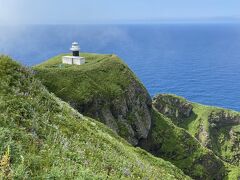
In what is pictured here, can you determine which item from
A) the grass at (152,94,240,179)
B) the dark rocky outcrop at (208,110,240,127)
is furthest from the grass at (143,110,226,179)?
the dark rocky outcrop at (208,110,240,127)

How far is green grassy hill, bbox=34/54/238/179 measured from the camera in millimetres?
67375

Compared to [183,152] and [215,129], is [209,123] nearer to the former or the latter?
[215,129]

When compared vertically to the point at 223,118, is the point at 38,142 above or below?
below

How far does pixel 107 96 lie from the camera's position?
71.1 metres

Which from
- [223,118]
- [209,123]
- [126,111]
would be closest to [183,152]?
[126,111]

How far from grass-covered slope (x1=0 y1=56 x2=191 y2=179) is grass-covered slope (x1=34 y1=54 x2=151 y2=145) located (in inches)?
1591

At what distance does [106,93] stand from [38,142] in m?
56.9

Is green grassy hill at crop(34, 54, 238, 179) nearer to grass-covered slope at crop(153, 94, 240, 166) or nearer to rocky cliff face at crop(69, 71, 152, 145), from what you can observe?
rocky cliff face at crop(69, 71, 152, 145)

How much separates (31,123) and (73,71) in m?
56.3

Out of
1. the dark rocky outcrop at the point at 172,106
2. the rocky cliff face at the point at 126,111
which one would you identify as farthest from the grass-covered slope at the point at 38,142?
the dark rocky outcrop at the point at 172,106

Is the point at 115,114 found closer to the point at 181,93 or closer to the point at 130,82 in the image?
the point at 130,82

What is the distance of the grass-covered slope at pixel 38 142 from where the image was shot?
11695 millimetres

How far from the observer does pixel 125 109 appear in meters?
73.5

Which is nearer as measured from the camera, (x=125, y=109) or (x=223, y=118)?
(x=125, y=109)
